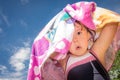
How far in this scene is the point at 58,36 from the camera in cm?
196

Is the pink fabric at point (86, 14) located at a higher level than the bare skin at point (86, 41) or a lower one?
higher

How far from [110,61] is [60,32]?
36cm

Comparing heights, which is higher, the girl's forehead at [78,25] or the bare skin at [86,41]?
the girl's forehead at [78,25]

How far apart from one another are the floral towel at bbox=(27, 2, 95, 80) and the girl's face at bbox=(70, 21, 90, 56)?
5 centimetres

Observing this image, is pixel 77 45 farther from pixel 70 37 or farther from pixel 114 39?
pixel 114 39

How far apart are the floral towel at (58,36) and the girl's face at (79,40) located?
0.05 meters

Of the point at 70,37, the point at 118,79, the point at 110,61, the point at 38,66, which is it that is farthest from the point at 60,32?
the point at 118,79

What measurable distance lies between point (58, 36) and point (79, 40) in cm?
14

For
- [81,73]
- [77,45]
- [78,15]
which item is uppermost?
[78,15]

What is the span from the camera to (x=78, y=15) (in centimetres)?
200

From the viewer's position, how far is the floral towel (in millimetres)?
1944

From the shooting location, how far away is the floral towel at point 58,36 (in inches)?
76.5

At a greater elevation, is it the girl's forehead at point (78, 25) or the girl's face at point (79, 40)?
the girl's forehead at point (78, 25)

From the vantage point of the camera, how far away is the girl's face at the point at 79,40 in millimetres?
2010
